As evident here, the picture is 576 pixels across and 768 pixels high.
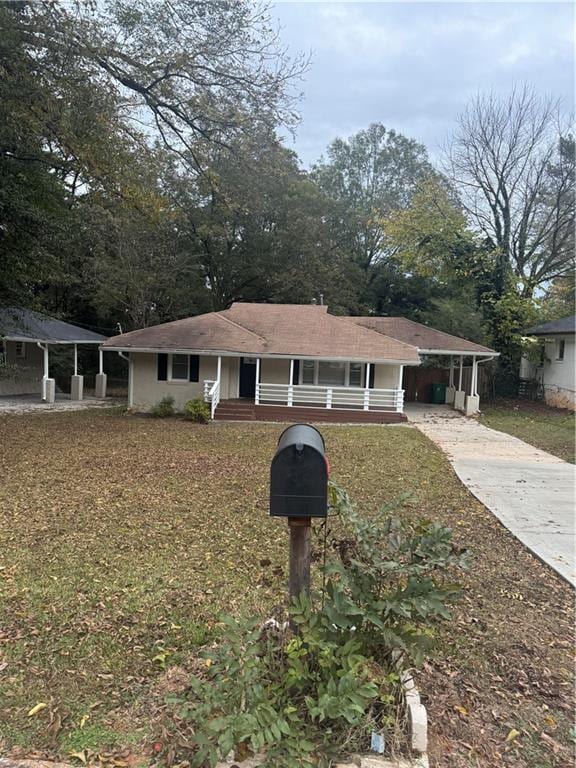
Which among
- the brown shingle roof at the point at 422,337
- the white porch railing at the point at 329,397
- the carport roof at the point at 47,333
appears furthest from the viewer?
the brown shingle roof at the point at 422,337

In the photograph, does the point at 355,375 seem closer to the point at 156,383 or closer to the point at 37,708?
the point at 156,383

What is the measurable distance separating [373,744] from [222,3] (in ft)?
38.9

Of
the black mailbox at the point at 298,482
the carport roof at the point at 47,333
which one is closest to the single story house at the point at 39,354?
the carport roof at the point at 47,333

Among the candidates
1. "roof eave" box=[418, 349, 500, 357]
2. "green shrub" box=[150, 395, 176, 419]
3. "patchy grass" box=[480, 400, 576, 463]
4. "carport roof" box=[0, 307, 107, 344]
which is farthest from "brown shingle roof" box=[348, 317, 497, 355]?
"carport roof" box=[0, 307, 107, 344]

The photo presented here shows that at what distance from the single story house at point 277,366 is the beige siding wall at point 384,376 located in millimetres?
37

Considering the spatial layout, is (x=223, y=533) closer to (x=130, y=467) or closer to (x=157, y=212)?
(x=130, y=467)

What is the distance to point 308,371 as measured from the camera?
62.0ft

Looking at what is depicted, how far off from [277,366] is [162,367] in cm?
414

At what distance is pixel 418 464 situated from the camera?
31.3 feet

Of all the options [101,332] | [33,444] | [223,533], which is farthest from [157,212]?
[101,332]

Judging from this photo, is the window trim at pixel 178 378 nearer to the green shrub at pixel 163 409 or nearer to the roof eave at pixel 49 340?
the green shrub at pixel 163 409

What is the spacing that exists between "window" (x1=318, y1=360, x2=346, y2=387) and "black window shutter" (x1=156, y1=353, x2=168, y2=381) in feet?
18.1

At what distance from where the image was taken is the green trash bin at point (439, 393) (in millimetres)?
22875

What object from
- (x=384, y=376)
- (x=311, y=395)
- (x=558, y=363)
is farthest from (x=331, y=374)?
(x=558, y=363)
